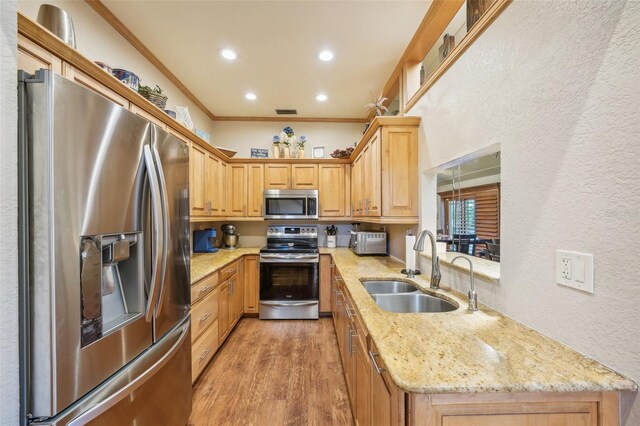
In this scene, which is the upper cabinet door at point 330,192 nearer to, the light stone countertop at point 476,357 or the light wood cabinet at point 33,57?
the light stone countertop at point 476,357

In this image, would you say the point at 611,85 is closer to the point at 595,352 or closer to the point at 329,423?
the point at 595,352

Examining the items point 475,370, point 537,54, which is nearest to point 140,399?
point 475,370

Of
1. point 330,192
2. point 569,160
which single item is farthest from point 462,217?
point 330,192

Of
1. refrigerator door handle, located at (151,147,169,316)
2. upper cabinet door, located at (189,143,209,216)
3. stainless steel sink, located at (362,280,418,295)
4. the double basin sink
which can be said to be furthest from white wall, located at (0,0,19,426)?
upper cabinet door, located at (189,143,209,216)

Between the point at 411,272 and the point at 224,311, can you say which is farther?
the point at 224,311

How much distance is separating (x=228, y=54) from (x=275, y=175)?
1.66 m

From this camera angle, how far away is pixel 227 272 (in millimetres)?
2773

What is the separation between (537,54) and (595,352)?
1.10 meters

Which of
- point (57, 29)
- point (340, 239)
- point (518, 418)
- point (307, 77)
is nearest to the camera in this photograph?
point (518, 418)

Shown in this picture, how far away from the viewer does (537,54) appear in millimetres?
1025

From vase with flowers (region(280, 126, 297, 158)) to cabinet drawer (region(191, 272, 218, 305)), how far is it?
2042 millimetres

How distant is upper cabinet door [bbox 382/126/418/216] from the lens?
7.34 ft

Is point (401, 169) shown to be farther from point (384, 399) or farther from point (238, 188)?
point (238, 188)

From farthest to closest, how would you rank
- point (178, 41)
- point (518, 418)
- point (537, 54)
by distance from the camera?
point (178, 41), point (537, 54), point (518, 418)
